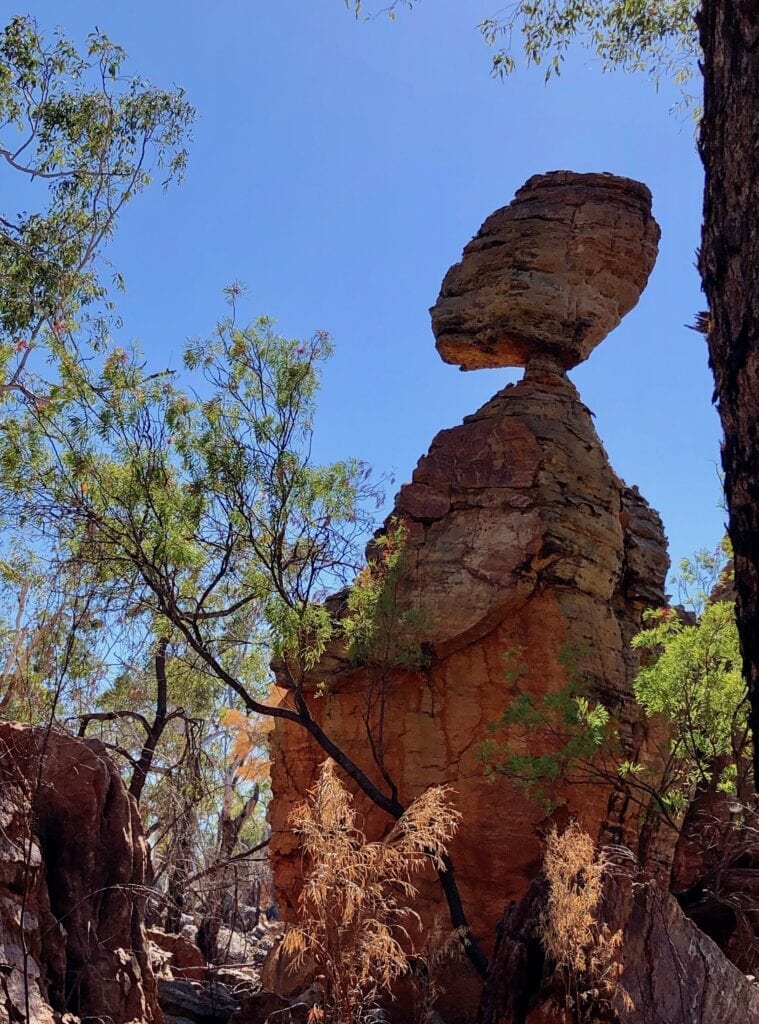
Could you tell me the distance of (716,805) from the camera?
12.7 metres

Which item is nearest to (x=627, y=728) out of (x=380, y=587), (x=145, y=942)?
(x=380, y=587)

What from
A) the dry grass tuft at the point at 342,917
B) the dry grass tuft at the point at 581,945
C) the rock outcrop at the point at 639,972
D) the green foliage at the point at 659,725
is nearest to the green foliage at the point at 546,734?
the green foliage at the point at 659,725

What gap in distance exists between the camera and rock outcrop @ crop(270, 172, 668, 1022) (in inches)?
498

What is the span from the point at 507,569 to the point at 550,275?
4.48m

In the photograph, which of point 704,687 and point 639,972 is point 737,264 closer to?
point 639,972

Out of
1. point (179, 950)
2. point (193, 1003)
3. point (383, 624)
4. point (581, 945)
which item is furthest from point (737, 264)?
point (179, 950)

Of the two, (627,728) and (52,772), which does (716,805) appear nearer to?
(627,728)

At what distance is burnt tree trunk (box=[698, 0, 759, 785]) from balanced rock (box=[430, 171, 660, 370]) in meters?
11.1

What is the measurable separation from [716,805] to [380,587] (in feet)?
14.5

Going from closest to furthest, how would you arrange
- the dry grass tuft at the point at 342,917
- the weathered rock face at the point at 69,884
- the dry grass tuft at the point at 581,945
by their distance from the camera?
the weathered rock face at the point at 69,884
the dry grass tuft at the point at 581,945
the dry grass tuft at the point at 342,917

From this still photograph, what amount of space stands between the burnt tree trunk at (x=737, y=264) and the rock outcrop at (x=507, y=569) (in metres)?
9.15

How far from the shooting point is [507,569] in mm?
13531

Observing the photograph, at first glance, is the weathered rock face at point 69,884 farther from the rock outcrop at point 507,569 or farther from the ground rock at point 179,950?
the ground rock at point 179,950

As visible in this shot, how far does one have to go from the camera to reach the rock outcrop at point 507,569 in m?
12.7
